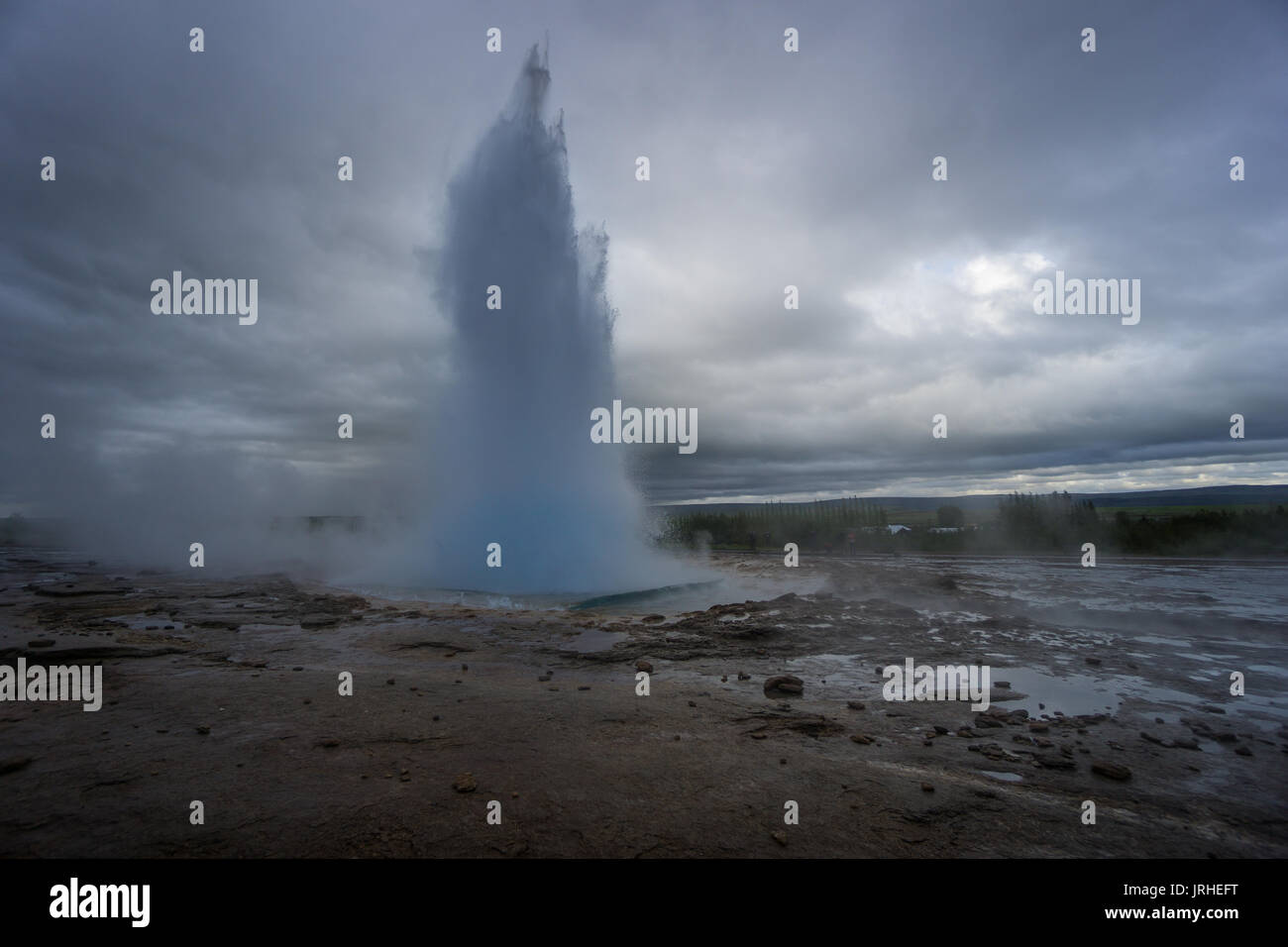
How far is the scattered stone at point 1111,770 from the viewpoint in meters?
5.46

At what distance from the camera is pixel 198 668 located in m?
9.02

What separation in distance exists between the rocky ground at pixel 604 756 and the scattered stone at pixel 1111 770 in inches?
1.4

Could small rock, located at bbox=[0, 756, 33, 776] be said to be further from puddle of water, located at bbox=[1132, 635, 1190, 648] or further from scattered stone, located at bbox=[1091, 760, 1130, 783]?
puddle of water, located at bbox=[1132, 635, 1190, 648]

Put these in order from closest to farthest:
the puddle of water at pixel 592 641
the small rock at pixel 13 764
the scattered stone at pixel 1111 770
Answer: the small rock at pixel 13 764 < the scattered stone at pixel 1111 770 < the puddle of water at pixel 592 641

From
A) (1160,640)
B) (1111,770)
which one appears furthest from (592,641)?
(1160,640)

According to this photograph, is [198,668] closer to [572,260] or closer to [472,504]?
[472,504]

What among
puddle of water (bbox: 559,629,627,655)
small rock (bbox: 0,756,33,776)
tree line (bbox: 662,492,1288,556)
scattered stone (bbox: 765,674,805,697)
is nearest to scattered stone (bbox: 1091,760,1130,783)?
scattered stone (bbox: 765,674,805,697)

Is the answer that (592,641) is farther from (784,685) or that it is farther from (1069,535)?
(1069,535)

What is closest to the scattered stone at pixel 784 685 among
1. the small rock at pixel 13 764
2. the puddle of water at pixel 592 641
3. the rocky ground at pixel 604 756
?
the rocky ground at pixel 604 756

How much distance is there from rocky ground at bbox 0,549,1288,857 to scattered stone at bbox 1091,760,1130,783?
35mm

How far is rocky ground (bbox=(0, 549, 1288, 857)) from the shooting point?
4.20 meters

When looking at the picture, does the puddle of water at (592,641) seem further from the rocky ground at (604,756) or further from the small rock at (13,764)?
the small rock at (13,764)

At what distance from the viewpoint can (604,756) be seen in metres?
5.66
